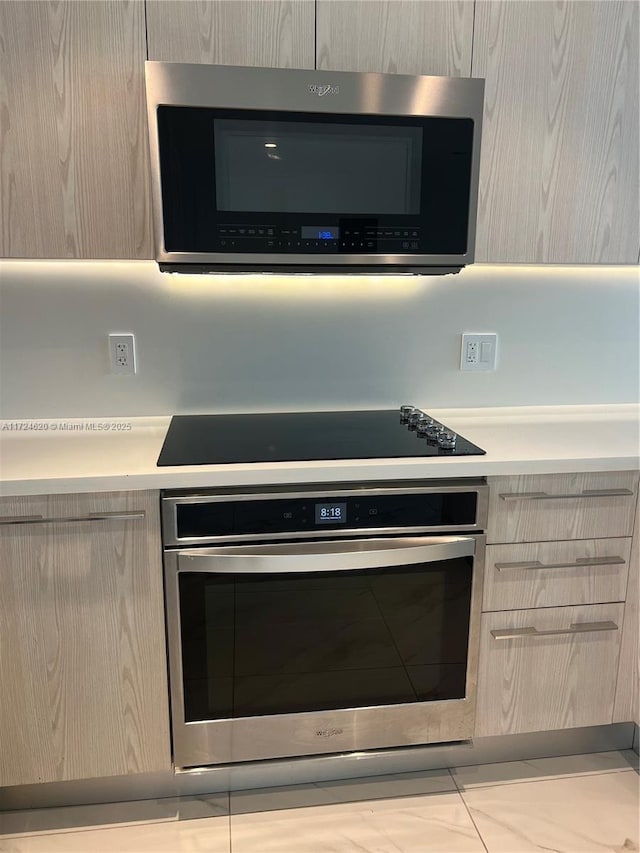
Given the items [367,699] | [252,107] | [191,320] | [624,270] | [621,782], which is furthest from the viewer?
[624,270]

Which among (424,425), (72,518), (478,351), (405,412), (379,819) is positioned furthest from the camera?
(478,351)

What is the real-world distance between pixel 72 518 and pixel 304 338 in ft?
2.80

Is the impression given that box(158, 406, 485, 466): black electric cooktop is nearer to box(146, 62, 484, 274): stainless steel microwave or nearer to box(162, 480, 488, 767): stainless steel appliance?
box(162, 480, 488, 767): stainless steel appliance

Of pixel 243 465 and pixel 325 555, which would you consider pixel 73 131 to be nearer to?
pixel 243 465

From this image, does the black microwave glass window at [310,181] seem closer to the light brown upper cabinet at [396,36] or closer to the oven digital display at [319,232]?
the oven digital display at [319,232]

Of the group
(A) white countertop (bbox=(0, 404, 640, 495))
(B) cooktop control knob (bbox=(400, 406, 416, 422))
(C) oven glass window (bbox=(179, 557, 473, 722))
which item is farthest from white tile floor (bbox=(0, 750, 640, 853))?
(B) cooktop control knob (bbox=(400, 406, 416, 422))

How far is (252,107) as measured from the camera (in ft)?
4.50

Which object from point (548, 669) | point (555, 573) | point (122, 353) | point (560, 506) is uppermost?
point (122, 353)

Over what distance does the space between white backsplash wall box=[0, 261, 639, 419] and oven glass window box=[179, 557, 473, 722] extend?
2.07ft

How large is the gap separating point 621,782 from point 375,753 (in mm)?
703

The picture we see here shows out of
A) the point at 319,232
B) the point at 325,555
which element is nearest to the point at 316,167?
the point at 319,232

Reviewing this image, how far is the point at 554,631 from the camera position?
5.22 feet

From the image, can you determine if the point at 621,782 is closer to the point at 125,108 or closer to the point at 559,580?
the point at 559,580

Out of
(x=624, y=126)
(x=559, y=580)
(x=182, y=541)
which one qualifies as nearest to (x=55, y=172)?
(x=182, y=541)
